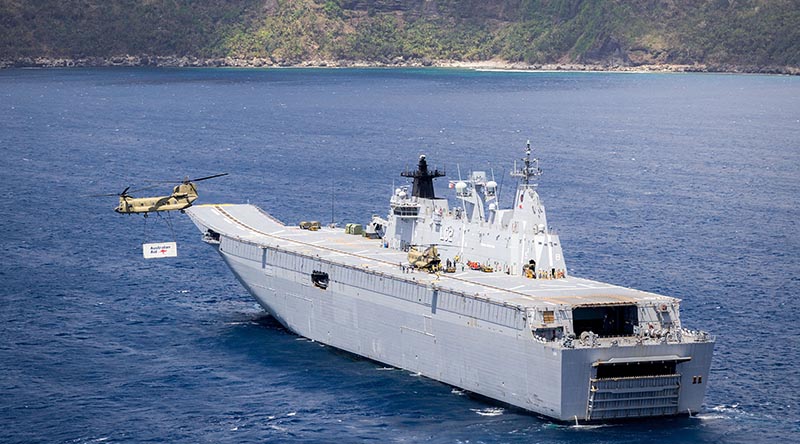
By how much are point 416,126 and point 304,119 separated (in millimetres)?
20104

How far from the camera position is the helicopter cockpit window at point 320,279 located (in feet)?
222

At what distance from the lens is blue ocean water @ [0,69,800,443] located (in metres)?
55.0

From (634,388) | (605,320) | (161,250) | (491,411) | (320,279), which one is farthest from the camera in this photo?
(161,250)

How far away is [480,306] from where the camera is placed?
57.8 m

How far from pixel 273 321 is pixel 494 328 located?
64.5 feet

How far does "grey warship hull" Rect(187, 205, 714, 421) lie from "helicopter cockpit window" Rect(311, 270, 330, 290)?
8cm

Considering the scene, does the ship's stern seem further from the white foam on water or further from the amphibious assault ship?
the white foam on water

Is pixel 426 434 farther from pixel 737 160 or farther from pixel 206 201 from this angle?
→ pixel 737 160

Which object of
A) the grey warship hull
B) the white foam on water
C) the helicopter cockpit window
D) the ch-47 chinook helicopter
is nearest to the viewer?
the grey warship hull

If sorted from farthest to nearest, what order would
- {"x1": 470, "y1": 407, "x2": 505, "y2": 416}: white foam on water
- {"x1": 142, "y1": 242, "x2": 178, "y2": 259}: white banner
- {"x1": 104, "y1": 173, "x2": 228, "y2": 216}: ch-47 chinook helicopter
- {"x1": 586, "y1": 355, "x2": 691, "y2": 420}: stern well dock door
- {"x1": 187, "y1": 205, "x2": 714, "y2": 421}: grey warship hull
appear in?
{"x1": 142, "y1": 242, "x2": 178, "y2": 259}: white banner, {"x1": 104, "y1": 173, "x2": 228, "y2": 216}: ch-47 chinook helicopter, {"x1": 470, "y1": 407, "x2": 505, "y2": 416}: white foam on water, {"x1": 187, "y1": 205, "x2": 714, "y2": 421}: grey warship hull, {"x1": 586, "y1": 355, "x2": 691, "y2": 420}: stern well dock door

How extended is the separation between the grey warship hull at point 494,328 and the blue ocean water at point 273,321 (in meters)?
1.02

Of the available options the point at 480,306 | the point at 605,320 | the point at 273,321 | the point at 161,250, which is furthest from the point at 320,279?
the point at 605,320

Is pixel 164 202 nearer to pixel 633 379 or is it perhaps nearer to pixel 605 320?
pixel 605 320

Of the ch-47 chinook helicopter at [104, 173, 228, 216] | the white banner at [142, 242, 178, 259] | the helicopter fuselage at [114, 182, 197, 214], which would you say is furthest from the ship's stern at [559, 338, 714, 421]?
the white banner at [142, 242, 178, 259]
